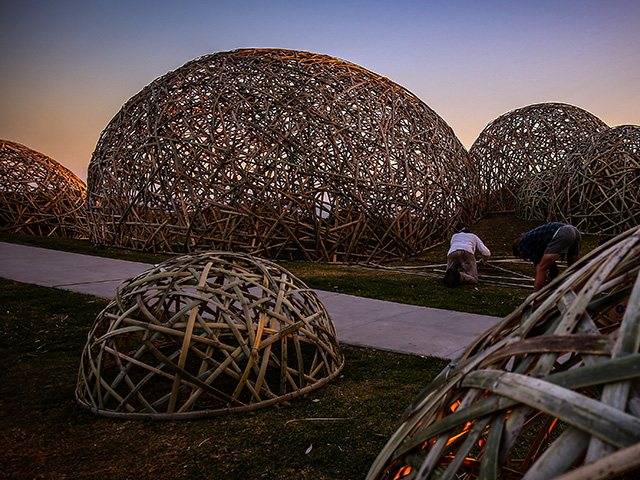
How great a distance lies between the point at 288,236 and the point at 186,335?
20.9 feet

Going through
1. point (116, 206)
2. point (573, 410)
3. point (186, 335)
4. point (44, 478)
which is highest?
point (116, 206)

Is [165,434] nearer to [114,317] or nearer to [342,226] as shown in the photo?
[114,317]

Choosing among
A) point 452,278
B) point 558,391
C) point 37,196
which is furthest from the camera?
point 37,196

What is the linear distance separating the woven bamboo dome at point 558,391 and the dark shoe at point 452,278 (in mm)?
5802

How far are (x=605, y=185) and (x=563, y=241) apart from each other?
6.33 meters

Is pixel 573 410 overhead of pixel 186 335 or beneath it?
overhead

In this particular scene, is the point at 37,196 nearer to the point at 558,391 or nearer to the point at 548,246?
the point at 548,246

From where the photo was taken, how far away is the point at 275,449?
228 centimetres

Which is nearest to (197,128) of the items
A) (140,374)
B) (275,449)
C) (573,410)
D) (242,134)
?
A: (242,134)

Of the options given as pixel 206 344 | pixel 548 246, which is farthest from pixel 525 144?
pixel 206 344

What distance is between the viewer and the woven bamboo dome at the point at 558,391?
27.5 inches

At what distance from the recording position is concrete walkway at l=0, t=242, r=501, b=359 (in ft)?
12.9

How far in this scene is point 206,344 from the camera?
2865mm

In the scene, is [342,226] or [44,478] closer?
[44,478]
